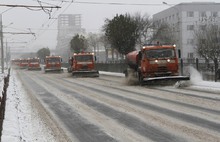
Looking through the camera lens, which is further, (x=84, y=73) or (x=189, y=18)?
(x=189, y=18)

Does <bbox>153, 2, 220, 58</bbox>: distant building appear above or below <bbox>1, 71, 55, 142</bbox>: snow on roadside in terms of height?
above

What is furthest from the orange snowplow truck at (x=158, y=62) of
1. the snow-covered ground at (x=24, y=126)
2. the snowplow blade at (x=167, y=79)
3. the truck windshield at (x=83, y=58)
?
the truck windshield at (x=83, y=58)

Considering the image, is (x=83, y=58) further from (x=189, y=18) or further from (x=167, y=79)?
(x=189, y=18)

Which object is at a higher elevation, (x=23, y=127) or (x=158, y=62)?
(x=158, y=62)

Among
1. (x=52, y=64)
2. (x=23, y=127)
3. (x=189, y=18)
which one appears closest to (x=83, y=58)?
(x=52, y=64)

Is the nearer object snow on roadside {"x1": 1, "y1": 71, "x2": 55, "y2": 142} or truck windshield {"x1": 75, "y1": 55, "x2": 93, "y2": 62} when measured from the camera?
snow on roadside {"x1": 1, "y1": 71, "x2": 55, "y2": 142}

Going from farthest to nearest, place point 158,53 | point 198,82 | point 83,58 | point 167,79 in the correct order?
point 83,58, point 198,82, point 158,53, point 167,79

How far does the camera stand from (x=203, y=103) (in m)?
14.3

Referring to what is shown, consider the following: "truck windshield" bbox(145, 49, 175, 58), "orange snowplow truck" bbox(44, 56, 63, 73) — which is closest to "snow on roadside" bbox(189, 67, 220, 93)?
"truck windshield" bbox(145, 49, 175, 58)

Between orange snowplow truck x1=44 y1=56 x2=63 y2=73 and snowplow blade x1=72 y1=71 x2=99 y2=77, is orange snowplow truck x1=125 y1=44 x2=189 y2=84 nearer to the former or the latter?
snowplow blade x1=72 y1=71 x2=99 y2=77

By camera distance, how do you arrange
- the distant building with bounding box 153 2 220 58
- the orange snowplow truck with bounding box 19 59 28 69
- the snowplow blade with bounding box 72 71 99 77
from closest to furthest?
1. the snowplow blade with bounding box 72 71 99 77
2. the orange snowplow truck with bounding box 19 59 28 69
3. the distant building with bounding box 153 2 220 58

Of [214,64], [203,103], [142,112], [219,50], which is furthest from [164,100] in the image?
[219,50]

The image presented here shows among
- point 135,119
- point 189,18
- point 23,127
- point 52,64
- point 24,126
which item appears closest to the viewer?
point 23,127

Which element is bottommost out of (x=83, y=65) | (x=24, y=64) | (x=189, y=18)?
(x=24, y=64)
